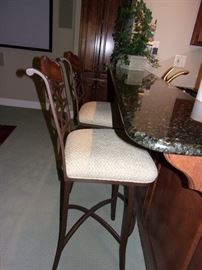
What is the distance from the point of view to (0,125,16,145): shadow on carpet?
2.68m

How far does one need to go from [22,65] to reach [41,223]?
2783mm

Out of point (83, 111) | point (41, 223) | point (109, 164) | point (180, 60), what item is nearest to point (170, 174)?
point (109, 164)

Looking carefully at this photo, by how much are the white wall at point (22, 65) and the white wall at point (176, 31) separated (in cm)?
151

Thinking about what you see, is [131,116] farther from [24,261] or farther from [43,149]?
[43,149]

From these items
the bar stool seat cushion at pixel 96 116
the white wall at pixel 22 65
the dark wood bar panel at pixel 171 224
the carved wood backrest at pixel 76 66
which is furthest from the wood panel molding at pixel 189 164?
the white wall at pixel 22 65

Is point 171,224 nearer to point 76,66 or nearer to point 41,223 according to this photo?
point 41,223

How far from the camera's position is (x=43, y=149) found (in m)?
2.53

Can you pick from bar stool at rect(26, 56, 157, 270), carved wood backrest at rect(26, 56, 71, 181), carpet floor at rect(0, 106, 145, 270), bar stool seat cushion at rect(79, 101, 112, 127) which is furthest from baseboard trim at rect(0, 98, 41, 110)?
bar stool at rect(26, 56, 157, 270)

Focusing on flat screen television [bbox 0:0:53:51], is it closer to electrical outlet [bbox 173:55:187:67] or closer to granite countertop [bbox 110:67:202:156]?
electrical outlet [bbox 173:55:187:67]

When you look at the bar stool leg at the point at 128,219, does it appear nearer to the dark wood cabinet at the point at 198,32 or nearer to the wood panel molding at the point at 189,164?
the wood panel molding at the point at 189,164

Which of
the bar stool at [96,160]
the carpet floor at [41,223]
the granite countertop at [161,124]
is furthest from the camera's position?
the carpet floor at [41,223]

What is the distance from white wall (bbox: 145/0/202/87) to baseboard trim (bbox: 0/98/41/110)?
7.37 feet

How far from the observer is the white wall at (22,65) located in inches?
127

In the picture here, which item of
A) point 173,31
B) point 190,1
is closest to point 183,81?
point 173,31
